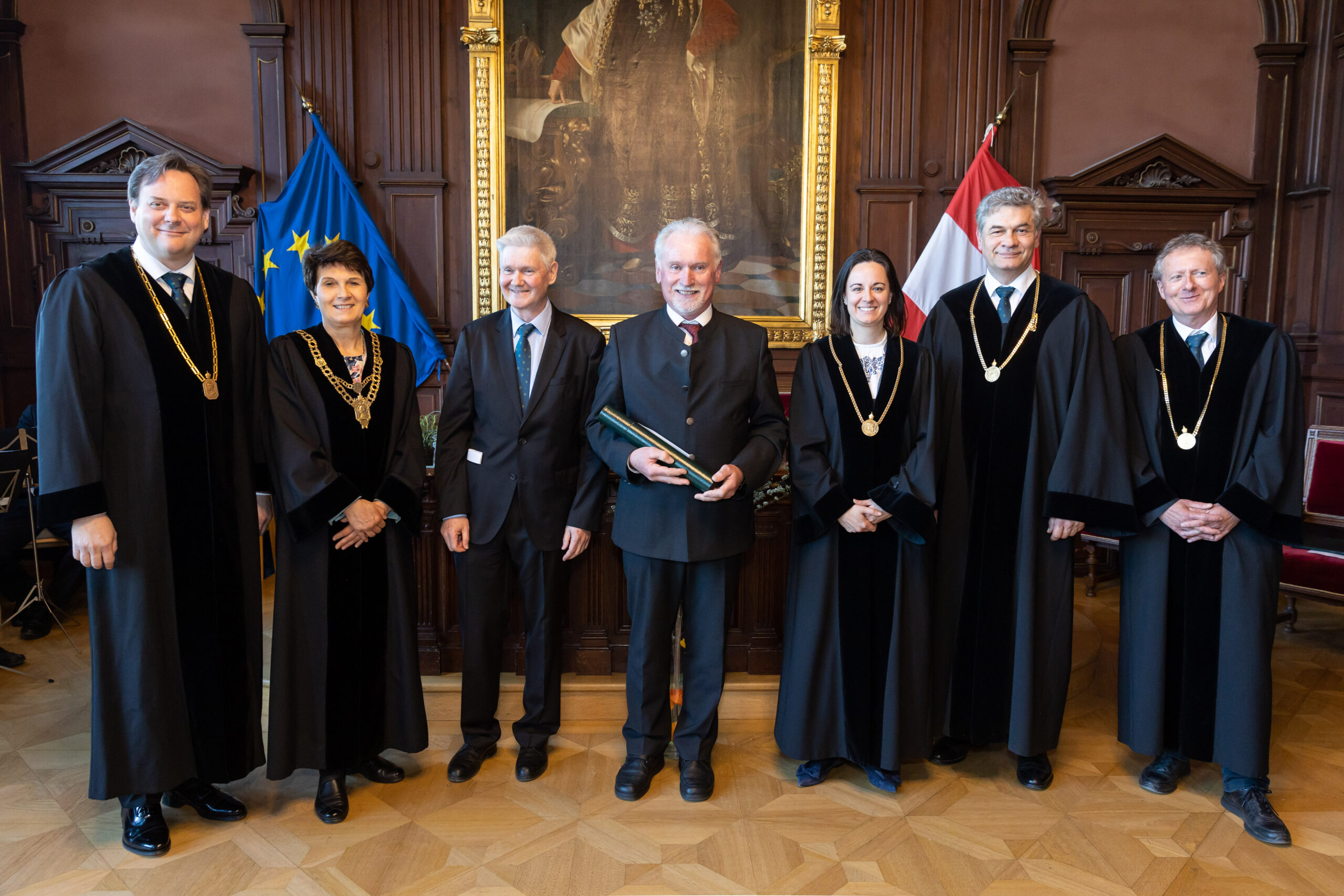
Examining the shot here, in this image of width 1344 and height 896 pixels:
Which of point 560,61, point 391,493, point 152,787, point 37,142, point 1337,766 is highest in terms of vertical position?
point 560,61

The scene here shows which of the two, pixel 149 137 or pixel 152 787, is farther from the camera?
pixel 149 137

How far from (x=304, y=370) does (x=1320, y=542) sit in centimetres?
470

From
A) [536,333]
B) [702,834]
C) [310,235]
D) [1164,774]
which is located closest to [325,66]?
[310,235]

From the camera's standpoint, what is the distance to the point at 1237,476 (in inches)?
109

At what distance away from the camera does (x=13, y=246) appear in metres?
5.62

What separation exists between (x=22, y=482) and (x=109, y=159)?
2464 millimetres

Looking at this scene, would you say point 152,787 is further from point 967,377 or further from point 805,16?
point 805,16

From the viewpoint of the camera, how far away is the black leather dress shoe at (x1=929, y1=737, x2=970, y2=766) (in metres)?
3.12

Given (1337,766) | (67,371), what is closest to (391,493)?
(67,371)

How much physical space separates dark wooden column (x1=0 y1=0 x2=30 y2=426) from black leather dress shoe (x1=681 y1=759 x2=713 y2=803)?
210 inches

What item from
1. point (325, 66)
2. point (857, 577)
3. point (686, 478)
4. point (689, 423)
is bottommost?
point (857, 577)

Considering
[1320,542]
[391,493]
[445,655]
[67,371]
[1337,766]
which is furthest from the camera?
[1320,542]

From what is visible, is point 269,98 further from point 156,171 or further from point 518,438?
point 518,438

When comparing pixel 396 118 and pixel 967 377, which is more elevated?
pixel 396 118
